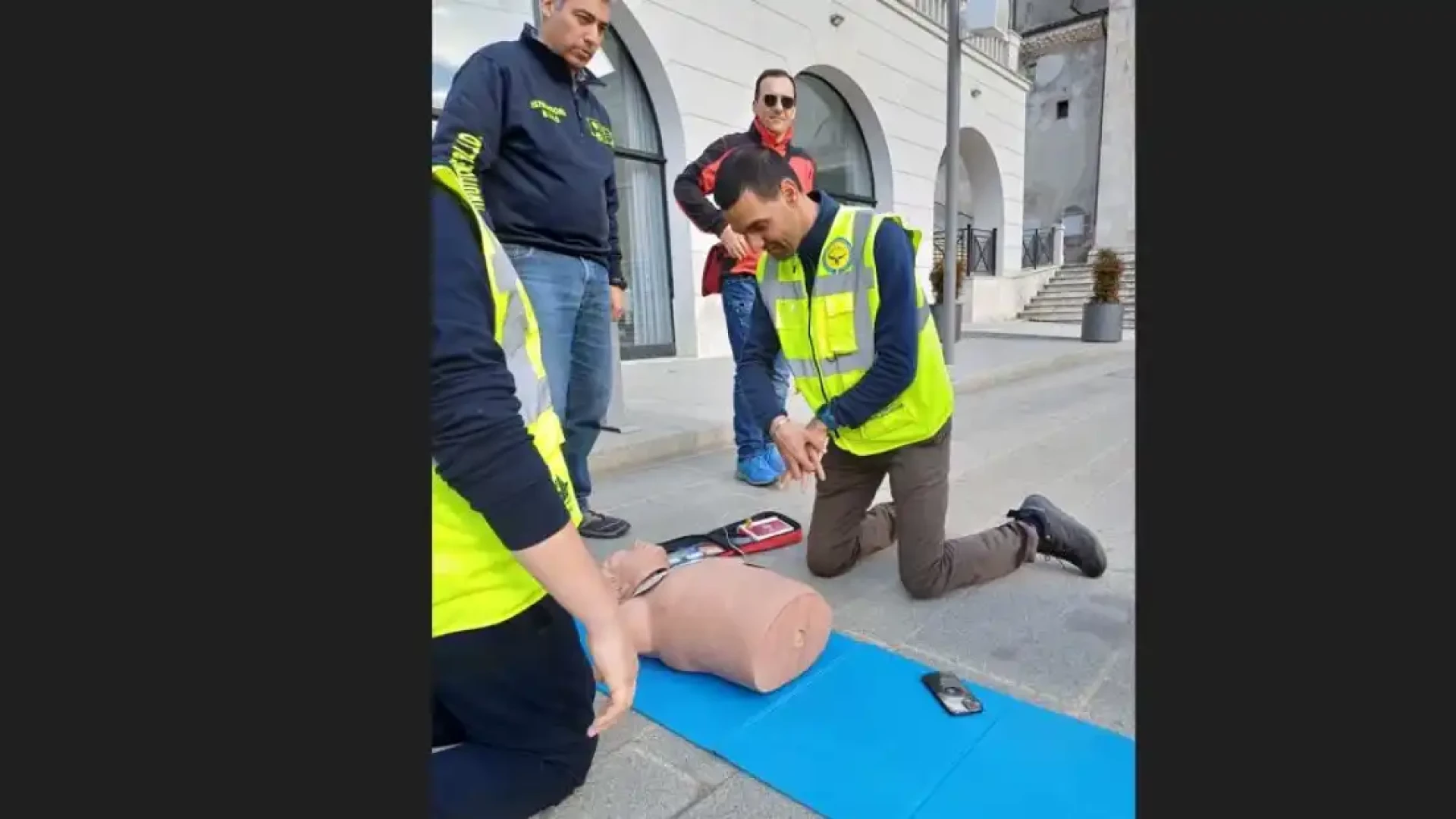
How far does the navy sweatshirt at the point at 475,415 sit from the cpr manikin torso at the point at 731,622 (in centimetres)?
97

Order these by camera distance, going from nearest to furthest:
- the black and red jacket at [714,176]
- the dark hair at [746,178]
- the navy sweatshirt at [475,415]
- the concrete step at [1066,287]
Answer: the navy sweatshirt at [475,415] < the dark hair at [746,178] < the black and red jacket at [714,176] < the concrete step at [1066,287]

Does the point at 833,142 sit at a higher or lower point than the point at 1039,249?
lower

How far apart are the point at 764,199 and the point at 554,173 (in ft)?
2.48

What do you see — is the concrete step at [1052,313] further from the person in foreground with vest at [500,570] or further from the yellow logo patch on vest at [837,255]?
the person in foreground with vest at [500,570]

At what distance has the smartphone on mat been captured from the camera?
1.94m

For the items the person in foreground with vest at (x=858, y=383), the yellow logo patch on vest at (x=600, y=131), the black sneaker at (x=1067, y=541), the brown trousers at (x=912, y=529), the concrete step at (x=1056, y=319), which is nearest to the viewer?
the person in foreground with vest at (x=858, y=383)

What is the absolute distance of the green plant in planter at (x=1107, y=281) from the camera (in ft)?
40.0

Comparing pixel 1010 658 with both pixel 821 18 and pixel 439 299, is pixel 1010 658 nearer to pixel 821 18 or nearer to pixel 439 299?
pixel 439 299

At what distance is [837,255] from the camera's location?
100 inches

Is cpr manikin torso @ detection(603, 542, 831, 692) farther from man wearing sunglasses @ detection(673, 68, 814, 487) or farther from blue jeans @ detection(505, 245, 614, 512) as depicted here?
man wearing sunglasses @ detection(673, 68, 814, 487)

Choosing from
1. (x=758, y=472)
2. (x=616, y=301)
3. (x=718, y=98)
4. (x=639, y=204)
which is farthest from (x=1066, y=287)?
(x=616, y=301)

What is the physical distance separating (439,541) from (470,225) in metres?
0.53

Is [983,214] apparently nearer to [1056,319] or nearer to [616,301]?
[1056,319]

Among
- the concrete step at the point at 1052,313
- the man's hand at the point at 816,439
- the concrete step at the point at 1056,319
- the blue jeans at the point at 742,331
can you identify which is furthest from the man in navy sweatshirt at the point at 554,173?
the concrete step at the point at 1052,313
